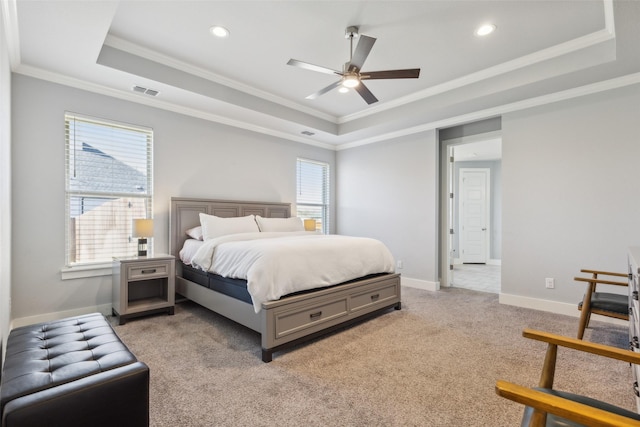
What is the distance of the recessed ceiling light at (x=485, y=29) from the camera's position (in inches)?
109

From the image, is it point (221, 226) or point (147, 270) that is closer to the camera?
point (147, 270)

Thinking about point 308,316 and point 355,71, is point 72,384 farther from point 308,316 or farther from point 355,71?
point 355,71

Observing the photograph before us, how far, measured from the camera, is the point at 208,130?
14.5 feet

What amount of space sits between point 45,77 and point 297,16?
2.71 metres

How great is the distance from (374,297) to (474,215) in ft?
17.9

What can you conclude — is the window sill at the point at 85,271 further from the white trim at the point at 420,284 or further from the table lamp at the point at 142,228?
the white trim at the point at 420,284

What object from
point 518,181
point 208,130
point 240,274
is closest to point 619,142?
point 518,181

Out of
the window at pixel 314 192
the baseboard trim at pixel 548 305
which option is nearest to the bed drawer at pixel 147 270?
the window at pixel 314 192

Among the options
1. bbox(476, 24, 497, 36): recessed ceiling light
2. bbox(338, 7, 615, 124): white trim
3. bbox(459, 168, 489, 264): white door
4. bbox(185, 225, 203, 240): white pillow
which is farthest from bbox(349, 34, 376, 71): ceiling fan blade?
bbox(459, 168, 489, 264): white door

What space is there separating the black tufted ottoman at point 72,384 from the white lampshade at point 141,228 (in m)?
1.79

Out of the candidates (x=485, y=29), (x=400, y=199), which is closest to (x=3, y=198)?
(x=485, y=29)

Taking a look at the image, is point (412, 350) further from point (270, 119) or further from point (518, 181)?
point (270, 119)

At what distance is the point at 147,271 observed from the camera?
335cm

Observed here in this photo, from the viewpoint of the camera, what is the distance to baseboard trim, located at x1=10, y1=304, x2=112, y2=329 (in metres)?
3.01
